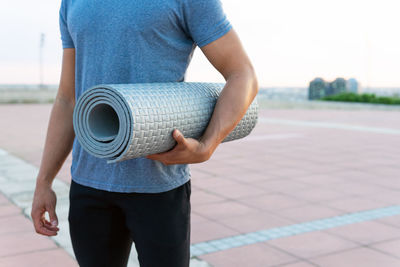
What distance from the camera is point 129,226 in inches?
60.2

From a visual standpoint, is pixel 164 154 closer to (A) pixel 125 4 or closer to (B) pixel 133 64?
(B) pixel 133 64

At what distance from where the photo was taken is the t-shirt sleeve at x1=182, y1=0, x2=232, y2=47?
1379mm

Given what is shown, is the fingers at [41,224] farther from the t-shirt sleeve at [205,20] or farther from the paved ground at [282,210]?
the paved ground at [282,210]

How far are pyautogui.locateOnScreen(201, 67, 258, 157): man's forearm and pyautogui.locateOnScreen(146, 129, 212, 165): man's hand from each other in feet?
0.07

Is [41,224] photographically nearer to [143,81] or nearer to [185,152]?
[143,81]

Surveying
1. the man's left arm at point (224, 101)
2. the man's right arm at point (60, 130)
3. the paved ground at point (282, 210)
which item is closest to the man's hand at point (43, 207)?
the man's right arm at point (60, 130)

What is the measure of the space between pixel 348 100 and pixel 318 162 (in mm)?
22452

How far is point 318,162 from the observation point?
293 inches

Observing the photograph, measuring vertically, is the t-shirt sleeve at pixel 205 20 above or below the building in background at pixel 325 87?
above

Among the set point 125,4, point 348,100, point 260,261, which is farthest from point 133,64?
point 348,100

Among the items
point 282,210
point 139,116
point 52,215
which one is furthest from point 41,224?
point 282,210

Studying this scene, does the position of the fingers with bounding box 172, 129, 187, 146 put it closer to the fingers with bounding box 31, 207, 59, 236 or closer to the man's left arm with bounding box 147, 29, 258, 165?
the man's left arm with bounding box 147, 29, 258, 165

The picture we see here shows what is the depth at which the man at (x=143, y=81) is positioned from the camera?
4.52ft

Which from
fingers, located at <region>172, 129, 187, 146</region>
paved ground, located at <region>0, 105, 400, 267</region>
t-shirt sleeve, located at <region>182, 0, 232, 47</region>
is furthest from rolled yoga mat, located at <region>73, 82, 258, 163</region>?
paved ground, located at <region>0, 105, 400, 267</region>
